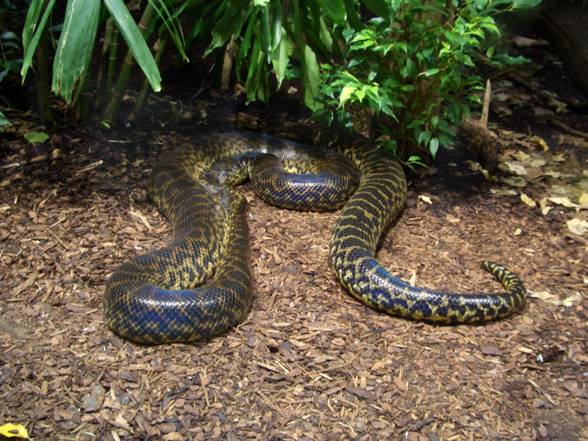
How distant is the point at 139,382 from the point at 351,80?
3.55m

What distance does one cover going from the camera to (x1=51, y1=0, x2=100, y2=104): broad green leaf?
5.05 metres

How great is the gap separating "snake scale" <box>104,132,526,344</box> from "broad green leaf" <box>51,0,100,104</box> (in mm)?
1586

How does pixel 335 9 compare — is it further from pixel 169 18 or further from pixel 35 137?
pixel 35 137

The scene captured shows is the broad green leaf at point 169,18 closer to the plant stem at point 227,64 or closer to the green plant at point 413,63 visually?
the plant stem at point 227,64

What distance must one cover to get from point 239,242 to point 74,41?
7.45 feet

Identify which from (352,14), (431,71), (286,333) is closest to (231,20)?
(352,14)

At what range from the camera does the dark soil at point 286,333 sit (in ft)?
14.2

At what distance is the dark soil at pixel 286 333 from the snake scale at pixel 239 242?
152 mm

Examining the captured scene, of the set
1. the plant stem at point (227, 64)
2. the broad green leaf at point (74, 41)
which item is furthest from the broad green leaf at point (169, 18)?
the plant stem at point (227, 64)

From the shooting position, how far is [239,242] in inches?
241

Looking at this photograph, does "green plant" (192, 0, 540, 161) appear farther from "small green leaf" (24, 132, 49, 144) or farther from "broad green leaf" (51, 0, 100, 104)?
"small green leaf" (24, 132, 49, 144)

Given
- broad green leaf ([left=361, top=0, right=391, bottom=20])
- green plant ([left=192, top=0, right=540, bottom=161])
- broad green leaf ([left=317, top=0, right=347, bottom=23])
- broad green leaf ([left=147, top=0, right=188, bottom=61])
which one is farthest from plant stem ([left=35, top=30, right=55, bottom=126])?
broad green leaf ([left=361, top=0, right=391, bottom=20])

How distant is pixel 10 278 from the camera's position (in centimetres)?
549

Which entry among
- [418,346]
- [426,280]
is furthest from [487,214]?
[418,346]
